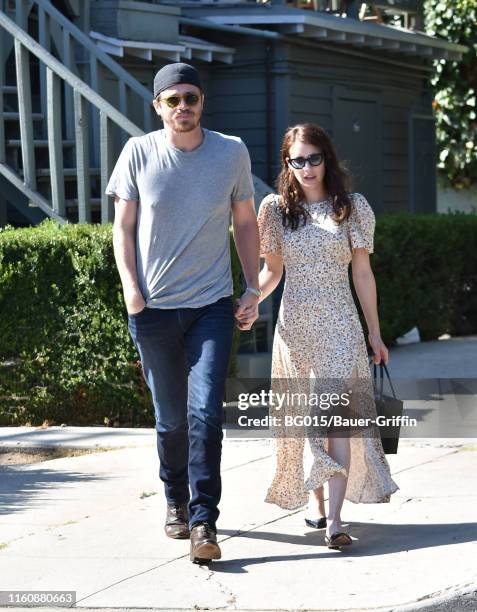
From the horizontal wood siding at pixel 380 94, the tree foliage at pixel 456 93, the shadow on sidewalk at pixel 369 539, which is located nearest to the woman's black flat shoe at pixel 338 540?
the shadow on sidewalk at pixel 369 539

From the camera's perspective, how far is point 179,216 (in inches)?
218

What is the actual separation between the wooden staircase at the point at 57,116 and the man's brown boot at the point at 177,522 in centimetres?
480

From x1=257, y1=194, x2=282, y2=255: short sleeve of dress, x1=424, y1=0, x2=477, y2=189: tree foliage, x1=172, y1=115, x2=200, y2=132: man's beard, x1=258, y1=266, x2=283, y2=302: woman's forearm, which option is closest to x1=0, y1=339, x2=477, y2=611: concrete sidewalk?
x1=258, y1=266, x2=283, y2=302: woman's forearm

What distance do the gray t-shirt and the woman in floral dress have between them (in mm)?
302

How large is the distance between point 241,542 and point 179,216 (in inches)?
57.5

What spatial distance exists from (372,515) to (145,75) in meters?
8.12

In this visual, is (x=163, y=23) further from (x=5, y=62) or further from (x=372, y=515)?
(x=372, y=515)

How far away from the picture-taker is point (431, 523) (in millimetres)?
6051

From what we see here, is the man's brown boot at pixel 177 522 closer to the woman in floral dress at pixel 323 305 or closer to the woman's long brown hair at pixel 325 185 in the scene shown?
the woman in floral dress at pixel 323 305

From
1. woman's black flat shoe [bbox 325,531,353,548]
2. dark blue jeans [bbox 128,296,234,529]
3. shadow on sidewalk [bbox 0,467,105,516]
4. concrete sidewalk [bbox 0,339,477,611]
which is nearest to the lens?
concrete sidewalk [bbox 0,339,477,611]

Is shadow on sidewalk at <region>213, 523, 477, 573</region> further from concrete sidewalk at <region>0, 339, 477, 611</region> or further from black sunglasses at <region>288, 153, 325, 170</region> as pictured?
black sunglasses at <region>288, 153, 325, 170</region>

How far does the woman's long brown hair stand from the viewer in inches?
228

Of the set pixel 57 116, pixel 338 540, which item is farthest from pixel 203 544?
pixel 57 116

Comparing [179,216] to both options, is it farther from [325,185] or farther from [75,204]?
[75,204]
